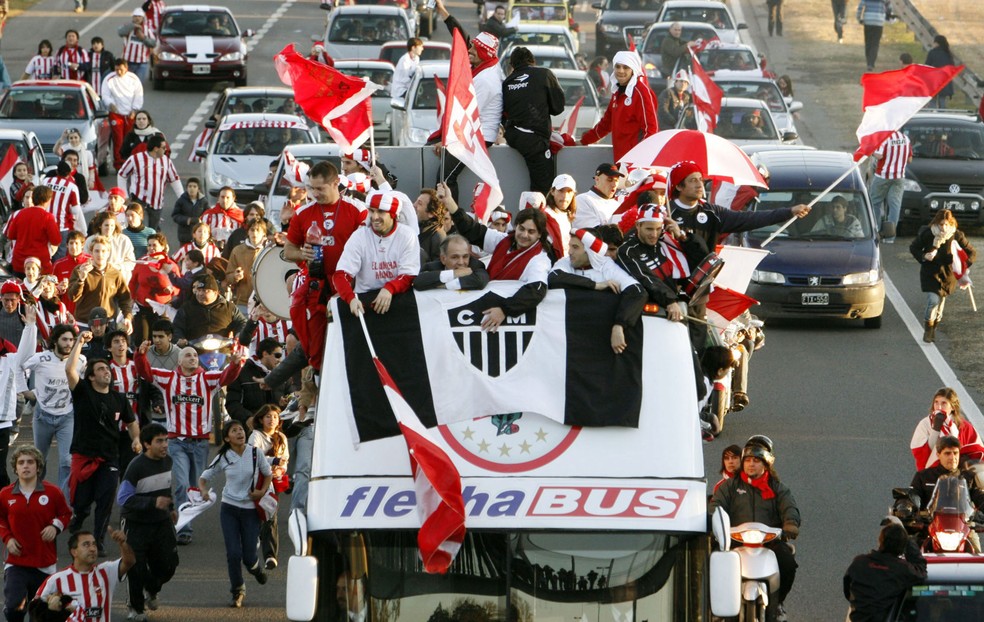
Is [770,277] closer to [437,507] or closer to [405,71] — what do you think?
[405,71]

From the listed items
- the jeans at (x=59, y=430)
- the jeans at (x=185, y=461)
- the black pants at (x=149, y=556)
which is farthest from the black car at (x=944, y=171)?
the black pants at (x=149, y=556)

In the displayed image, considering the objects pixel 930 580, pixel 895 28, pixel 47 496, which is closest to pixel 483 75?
pixel 47 496

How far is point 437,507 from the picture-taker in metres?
9.24

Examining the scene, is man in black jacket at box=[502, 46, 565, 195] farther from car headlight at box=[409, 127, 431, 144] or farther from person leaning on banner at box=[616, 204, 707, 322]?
car headlight at box=[409, 127, 431, 144]

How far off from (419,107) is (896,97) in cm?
1514

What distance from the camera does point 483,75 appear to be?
51.3ft

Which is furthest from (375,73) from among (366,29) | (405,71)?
(366,29)

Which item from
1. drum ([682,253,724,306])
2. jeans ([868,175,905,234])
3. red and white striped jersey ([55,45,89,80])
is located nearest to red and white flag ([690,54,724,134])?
jeans ([868,175,905,234])

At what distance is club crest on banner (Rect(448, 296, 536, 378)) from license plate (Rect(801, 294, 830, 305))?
14.3m

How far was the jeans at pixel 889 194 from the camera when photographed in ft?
94.0

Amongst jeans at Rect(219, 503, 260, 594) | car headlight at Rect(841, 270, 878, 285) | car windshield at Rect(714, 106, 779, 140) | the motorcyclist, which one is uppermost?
the motorcyclist

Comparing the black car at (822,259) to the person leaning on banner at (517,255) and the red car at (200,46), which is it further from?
the red car at (200,46)

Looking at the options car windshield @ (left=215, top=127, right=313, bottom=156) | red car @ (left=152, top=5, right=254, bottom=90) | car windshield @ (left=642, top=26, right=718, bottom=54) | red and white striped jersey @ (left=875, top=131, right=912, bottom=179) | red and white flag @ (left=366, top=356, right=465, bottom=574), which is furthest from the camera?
red car @ (left=152, top=5, right=254, bottom=90)

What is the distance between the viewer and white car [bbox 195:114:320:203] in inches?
1129
